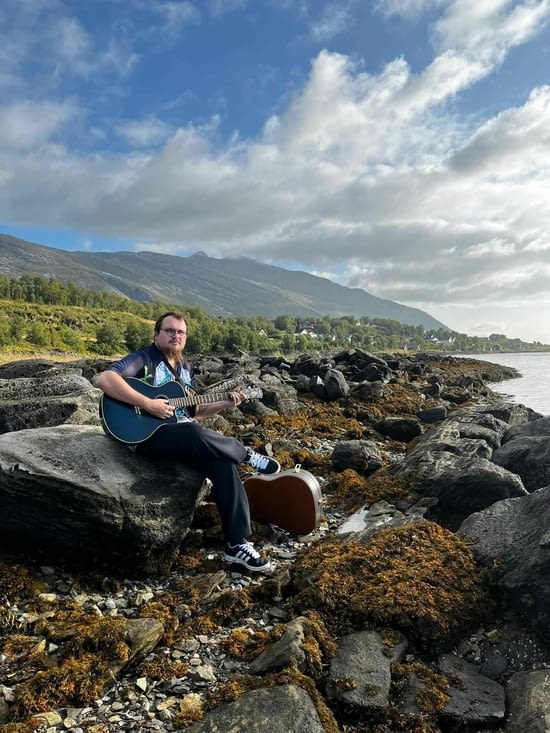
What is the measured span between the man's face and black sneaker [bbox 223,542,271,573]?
3.29 meters

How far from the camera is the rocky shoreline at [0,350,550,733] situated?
173 inches

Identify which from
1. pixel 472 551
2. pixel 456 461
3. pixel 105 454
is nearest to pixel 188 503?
pixel 105 454

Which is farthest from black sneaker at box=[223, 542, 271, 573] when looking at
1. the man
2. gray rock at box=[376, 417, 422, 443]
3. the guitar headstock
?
gray rock at box=[376, 417, 422, 443]

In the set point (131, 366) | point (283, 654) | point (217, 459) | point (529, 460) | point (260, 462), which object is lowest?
point (283, 654)

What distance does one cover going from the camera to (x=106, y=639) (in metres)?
5.00

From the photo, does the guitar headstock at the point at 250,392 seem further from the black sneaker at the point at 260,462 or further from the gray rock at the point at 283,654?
the gray rock at the point at 283,654

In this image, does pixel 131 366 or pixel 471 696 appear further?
pixel 131 366

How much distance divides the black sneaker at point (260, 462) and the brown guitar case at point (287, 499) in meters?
0.12

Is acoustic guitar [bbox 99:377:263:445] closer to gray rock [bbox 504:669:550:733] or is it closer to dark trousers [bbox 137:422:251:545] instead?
dark trousers [bbox 137:422:251:545]

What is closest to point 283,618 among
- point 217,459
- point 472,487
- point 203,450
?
point 217,459

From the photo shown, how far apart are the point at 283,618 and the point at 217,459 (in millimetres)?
2392

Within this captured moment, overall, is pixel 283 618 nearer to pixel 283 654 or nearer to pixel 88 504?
pixel 283 654

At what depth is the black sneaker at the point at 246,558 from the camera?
714 centimetres

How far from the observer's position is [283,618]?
598 cm
